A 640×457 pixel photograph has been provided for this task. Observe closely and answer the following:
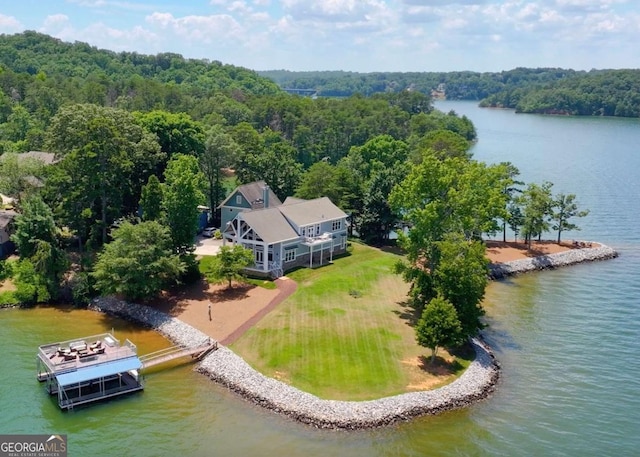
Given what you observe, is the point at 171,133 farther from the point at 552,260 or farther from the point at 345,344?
the point at 552,260

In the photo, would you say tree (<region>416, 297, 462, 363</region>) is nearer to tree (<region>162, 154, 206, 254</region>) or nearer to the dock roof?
the dock roof

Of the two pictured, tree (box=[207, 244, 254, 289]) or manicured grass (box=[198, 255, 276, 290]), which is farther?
manicured grass (box=[198, 255, 276, 290])

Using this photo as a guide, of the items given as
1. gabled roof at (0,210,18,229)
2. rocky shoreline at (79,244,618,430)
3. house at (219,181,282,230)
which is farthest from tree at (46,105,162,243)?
rocky shoreline at (79,244,618,430)

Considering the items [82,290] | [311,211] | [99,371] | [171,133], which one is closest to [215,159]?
[171,133]

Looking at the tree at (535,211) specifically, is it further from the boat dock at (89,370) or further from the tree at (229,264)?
the boat dock at (89,370)

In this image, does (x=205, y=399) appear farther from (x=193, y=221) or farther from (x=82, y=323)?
(x=193, y=221)

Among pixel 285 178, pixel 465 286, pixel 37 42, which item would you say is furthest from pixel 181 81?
pixel 465 286
